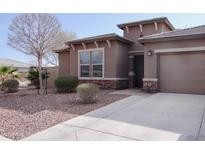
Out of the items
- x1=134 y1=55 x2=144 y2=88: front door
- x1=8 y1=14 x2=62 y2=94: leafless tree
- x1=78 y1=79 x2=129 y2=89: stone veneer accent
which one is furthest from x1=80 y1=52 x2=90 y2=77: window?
x1=134 y1=55 x2=144 y2=88: front door

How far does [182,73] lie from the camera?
966 centimetres

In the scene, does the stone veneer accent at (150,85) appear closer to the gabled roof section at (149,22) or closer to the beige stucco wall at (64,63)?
the gabled roof section at (149,22)

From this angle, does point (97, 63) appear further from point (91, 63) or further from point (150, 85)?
point (150, 85)

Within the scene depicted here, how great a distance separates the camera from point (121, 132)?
13.8ft

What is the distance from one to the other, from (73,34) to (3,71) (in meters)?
15.5

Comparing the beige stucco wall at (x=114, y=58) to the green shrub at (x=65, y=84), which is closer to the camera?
the green shrub at (x=65, y=84)

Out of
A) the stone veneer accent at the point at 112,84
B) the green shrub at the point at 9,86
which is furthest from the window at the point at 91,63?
the green shrub at the point at 9,86

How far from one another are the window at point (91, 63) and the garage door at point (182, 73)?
440cm

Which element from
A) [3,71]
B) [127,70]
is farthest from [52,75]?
[127,70]

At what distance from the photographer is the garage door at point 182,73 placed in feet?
30.3

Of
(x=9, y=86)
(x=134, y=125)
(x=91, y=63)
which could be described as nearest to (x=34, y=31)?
(x=9, y=86)
